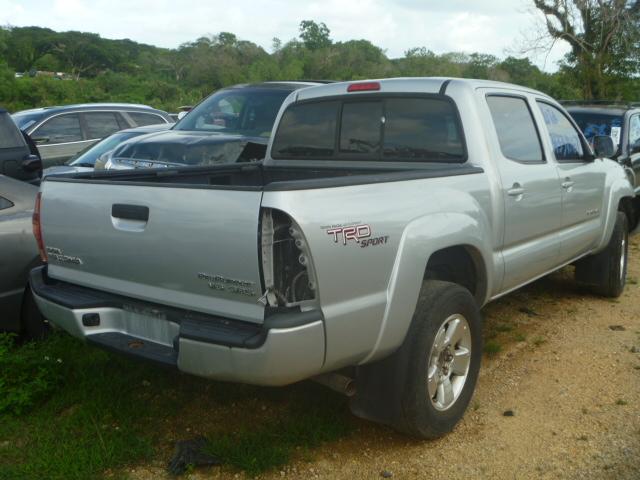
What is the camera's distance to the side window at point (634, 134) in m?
8.66

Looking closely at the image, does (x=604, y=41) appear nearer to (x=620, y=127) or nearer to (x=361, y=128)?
(x=620, y=127)

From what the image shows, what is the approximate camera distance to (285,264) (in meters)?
2.87

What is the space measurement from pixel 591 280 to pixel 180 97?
35.0 meters

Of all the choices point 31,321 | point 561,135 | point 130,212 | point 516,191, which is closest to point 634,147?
point 561,135

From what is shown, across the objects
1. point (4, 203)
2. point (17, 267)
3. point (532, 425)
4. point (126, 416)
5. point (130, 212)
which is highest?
point (130, 212)

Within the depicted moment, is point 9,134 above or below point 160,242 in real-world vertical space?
above

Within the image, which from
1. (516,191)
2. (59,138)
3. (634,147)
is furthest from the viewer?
(59,138)

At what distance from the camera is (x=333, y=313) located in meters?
2.92

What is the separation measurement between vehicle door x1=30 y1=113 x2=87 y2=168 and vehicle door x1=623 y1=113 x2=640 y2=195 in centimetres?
Result: 805

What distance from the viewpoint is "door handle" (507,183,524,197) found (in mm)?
4255

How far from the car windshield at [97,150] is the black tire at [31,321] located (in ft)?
14.5

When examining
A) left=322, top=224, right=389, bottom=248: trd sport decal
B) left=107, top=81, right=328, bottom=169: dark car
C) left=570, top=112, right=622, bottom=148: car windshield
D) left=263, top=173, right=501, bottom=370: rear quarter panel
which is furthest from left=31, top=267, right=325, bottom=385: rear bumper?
left=570, top=112, right=622, bottom=148: car windshield

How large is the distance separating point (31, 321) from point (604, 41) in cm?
2071

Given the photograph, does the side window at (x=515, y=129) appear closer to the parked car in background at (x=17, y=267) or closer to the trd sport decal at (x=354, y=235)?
the trd sport decal at (x=354, y=235)
